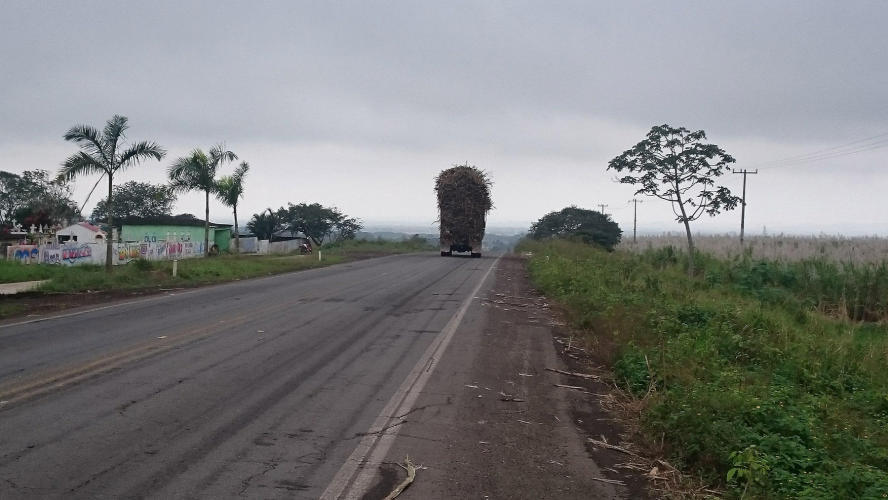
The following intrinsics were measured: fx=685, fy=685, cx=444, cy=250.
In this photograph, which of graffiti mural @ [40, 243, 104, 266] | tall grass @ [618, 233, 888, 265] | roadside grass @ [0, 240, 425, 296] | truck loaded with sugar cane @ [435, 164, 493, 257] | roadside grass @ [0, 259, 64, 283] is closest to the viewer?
roadside grass @ [0, 240, 425, 296]

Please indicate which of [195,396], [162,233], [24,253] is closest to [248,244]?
[162,233]

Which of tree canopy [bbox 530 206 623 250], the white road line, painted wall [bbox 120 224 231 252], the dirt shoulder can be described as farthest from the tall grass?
painted wall [bbox 120 224 231 252]

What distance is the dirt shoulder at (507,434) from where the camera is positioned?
18.4ft

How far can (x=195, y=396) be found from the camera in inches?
309

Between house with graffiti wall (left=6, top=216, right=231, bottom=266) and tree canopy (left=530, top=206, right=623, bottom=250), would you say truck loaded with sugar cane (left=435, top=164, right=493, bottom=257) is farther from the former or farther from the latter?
tree canopy (left=530, top=206, right=623, bottom=250)

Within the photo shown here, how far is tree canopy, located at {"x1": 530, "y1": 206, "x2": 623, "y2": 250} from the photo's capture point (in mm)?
68994

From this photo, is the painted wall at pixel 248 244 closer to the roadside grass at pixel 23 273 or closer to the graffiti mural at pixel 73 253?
the graffiti mural at pixel 73 253

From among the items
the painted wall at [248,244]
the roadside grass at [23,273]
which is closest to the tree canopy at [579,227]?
the painted wall at [248,244]

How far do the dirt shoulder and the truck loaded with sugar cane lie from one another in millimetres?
33542

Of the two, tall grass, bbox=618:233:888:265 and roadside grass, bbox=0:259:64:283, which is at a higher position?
tall grass, bbox=618:233:888:265

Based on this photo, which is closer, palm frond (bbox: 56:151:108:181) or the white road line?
the white road line

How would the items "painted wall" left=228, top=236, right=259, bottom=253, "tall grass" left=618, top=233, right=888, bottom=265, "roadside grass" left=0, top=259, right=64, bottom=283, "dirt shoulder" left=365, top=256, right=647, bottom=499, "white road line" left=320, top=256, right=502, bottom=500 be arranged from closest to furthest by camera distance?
"white road line" left=320, top=256, right=502, bottom=500, "dirt shoulder" left=365, top=256, right=647, bottom=499, "roadside grass" left=0, top=259, right=64, bottom=283, "tall grass" left=618, top=233, right=888, bottom=265, "painted wall" left=228, top=236, right=259, bottom=253

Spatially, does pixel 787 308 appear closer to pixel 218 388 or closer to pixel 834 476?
pixel 834 476

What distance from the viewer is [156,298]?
18.8 metres
